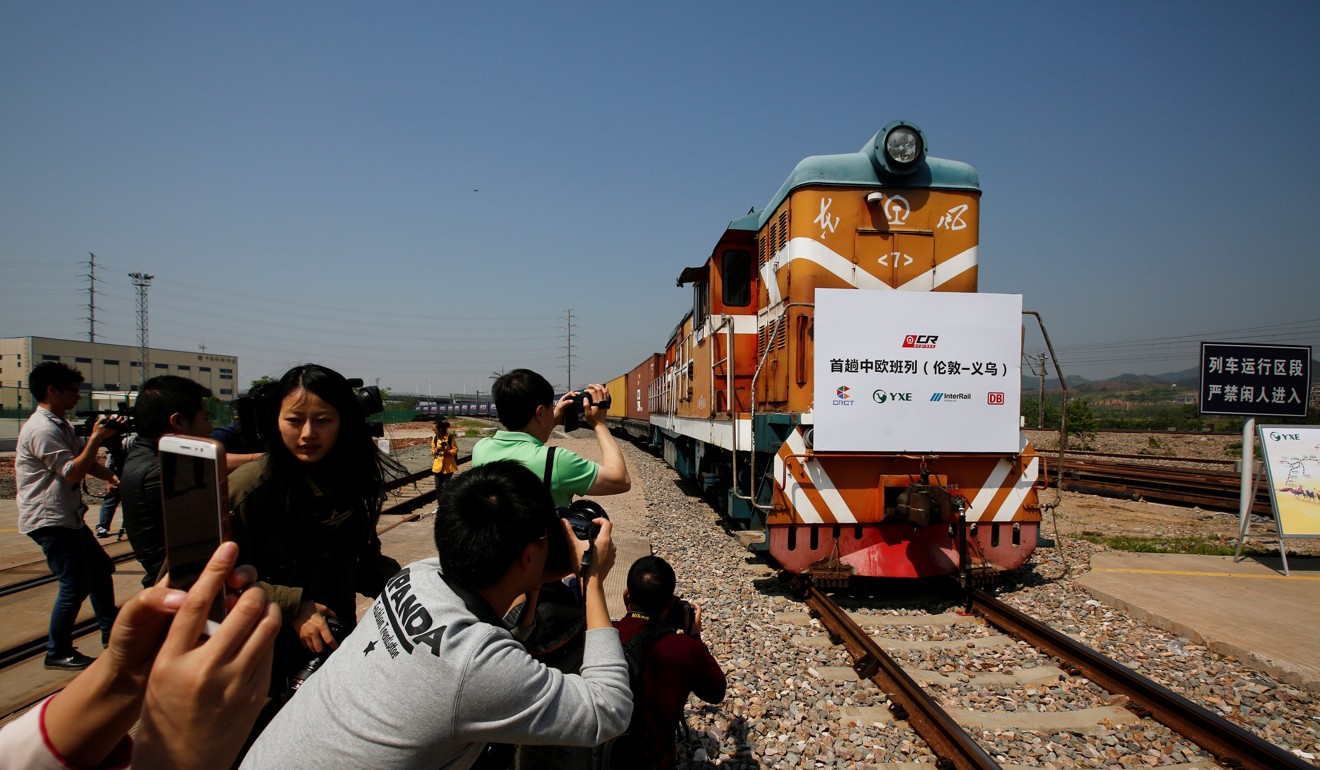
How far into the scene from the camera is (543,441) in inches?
112

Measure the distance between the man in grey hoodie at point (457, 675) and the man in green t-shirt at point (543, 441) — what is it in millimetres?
872

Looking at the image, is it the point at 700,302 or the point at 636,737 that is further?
the point at 700,302

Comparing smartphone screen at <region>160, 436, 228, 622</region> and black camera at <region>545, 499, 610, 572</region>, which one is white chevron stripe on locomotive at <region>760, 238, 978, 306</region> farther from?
smartphone screen at <region>160, 436, 228, 622</region>

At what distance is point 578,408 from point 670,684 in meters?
1.18

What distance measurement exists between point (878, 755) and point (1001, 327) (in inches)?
144

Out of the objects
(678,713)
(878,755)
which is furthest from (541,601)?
(878,755)

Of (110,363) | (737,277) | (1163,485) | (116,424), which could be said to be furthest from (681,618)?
(110,363)

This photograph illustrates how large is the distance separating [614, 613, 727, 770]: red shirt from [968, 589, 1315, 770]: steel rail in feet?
8.67

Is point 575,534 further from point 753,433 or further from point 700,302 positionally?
point 700,302

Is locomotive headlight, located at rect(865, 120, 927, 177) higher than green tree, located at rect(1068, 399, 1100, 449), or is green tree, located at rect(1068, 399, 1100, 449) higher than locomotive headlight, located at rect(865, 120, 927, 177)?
locomotive headlight, located at rect(865, 120, 927, 177)

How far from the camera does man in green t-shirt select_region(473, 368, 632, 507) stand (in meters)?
→ 2.53

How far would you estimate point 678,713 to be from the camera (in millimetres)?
2488

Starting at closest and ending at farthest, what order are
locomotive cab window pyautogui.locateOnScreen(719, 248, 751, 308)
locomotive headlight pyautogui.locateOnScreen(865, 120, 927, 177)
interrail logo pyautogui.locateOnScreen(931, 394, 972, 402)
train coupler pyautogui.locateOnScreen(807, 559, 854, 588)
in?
train coupler pyautogui.locateOnScreen(807, 559, 854, 588) < interrail logo pyautogui.locateOnScreen(931, 394, 972, 402) < locomotive headlight pyautogui.locateOnScreen(865, 120, 927, 177) < locomotive cab window pyautogui.locateOnScreen(719, 248, 751, 308)

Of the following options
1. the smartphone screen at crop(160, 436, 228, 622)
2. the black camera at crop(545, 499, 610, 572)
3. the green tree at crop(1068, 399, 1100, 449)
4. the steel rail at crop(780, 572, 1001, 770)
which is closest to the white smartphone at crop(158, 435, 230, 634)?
the smartphone screen at crop(160, 436, 228, 622)
